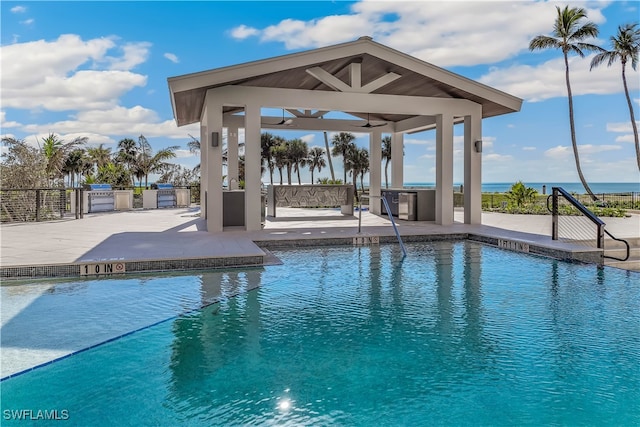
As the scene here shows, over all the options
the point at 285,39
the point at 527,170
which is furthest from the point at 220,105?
the point at 527,170

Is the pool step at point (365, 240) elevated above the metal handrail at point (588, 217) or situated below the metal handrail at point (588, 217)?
below

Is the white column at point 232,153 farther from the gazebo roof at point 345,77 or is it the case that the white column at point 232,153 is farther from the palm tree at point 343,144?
the palm tree at point 343,144

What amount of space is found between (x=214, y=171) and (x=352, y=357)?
709 cm

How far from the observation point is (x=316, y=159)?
49000 millimetres

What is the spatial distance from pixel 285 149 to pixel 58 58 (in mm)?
27683

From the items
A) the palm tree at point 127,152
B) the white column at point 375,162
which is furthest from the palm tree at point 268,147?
the white column at point 375,162

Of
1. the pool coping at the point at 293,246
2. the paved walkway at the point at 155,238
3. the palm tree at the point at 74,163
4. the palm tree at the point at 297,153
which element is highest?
the palm tree at the point at 297,153

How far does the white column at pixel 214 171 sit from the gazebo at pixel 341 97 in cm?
2

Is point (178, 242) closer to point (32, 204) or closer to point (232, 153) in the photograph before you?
point (232, 153)

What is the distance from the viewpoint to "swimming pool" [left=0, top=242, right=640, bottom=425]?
2418mm

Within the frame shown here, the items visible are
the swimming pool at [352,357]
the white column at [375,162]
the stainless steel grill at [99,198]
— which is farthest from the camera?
the stainless steel grill at [99,198]

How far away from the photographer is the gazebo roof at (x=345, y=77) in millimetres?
8859

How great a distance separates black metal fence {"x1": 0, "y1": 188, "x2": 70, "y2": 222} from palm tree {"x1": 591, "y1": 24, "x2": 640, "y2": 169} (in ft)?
90.5

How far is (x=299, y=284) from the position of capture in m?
5.39
